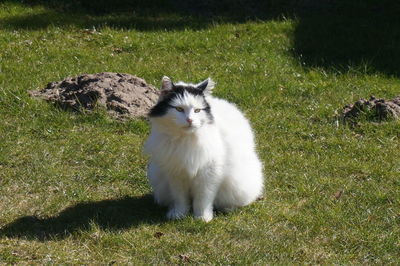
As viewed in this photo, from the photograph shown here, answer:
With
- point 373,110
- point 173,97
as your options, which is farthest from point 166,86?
point 373,110

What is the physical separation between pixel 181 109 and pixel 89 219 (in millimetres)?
1216

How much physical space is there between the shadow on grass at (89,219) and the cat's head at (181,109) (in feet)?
2.80

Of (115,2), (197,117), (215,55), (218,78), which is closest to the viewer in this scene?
(197,117)

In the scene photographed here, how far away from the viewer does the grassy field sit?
Answer: 5918 millimetres

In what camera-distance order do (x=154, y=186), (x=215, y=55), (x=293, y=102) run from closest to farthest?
(x=154, y=186) < (x=293, y=102) < (x=215, y=55)

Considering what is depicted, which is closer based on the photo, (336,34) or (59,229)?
(59,229)

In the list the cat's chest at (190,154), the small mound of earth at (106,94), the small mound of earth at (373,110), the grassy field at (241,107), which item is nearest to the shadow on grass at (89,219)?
the grassy field at (241,107)

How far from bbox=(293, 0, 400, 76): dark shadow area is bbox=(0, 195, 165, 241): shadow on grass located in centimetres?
510

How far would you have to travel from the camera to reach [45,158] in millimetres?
7582

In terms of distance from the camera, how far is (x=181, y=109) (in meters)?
6.08

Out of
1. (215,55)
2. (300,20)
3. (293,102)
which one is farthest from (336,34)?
(293,102)

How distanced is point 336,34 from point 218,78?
2.82 meters

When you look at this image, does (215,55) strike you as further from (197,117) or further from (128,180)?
(197,117)

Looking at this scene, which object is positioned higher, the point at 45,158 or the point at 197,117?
the point at 197,117
